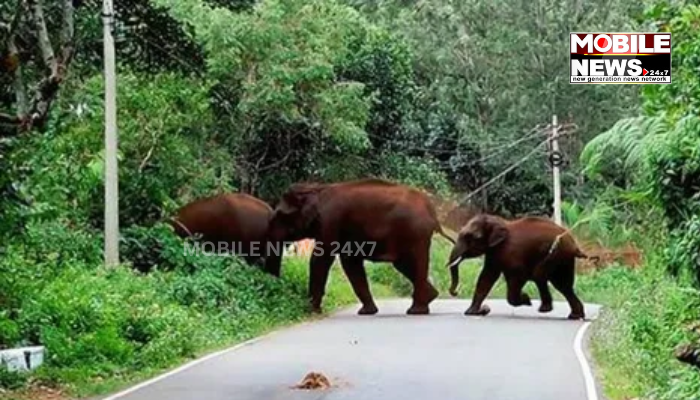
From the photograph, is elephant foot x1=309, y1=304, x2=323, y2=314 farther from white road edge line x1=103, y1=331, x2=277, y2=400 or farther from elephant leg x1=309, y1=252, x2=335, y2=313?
white road edge line x1=103, y1=331, x2=277, y2=400

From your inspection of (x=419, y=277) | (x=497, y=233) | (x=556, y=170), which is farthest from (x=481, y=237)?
(x=556, y=170)

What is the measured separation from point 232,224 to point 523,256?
584 cm

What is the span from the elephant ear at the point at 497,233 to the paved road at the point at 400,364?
2.80 metres

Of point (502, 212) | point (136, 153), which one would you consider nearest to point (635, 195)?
point (136, 153)

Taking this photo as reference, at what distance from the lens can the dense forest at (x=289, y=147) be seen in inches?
500

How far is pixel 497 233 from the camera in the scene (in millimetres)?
24125

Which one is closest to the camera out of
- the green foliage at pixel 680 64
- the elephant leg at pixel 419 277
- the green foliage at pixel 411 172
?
the green foliage at pixel 680 64

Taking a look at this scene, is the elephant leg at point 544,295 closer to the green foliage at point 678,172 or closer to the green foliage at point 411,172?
the green foliage at point 678,172

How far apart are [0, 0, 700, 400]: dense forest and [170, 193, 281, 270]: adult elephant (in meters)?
0.84

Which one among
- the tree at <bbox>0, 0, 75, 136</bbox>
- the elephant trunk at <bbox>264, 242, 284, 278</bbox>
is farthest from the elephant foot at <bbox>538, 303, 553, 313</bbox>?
the tree at <bbox>0, 0, 75, 136</bbox>

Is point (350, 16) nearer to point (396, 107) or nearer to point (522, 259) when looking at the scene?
point (396, 107)

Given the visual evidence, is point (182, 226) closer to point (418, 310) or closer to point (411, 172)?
point (418, 310)

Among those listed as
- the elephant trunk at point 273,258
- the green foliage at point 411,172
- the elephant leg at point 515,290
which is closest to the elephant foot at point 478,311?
the elephant leg at point 515,290

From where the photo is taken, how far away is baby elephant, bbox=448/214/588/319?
23.2m
